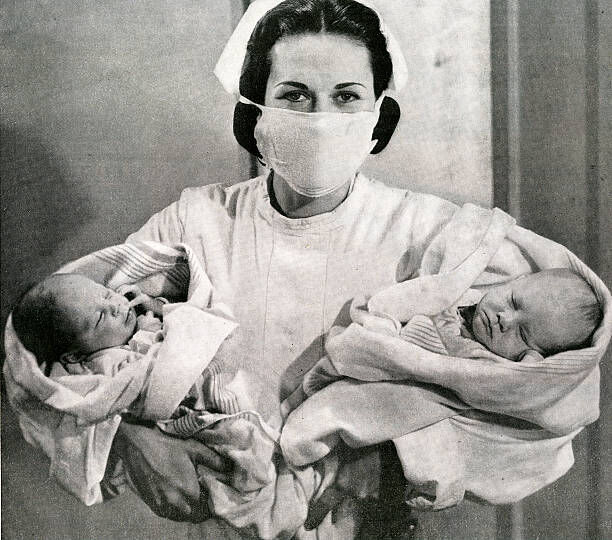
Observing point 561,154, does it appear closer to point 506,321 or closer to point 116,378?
point 506,321

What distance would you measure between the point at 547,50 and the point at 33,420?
4.68ft

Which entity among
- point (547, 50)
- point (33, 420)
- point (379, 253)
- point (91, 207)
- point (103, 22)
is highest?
point (103, 22)

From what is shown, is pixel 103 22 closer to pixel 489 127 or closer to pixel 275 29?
pixel 275 29

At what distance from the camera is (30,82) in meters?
2.04

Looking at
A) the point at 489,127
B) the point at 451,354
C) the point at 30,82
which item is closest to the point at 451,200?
the point at 489,127

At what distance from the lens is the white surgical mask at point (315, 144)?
6.38ft

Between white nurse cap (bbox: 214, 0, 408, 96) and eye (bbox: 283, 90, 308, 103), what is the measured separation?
13 cm

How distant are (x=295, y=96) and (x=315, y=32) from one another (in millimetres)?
147

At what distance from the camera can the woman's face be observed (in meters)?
1.93

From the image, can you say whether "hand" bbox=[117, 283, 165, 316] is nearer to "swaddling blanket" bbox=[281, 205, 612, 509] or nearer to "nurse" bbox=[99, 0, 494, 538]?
"nurse" bbox=[99, 0, 494, 538]

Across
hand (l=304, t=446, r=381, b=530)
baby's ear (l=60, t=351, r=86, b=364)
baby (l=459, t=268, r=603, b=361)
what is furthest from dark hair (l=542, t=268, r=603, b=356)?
baby's ear (l=60, t=351, r=86, b=364)

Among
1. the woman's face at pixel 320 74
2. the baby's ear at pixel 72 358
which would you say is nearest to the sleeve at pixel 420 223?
the woman's face at pixel 320 74

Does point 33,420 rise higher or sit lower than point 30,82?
lower

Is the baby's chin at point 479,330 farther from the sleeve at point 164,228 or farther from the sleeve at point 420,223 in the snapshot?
the sleeve at point 164,228
